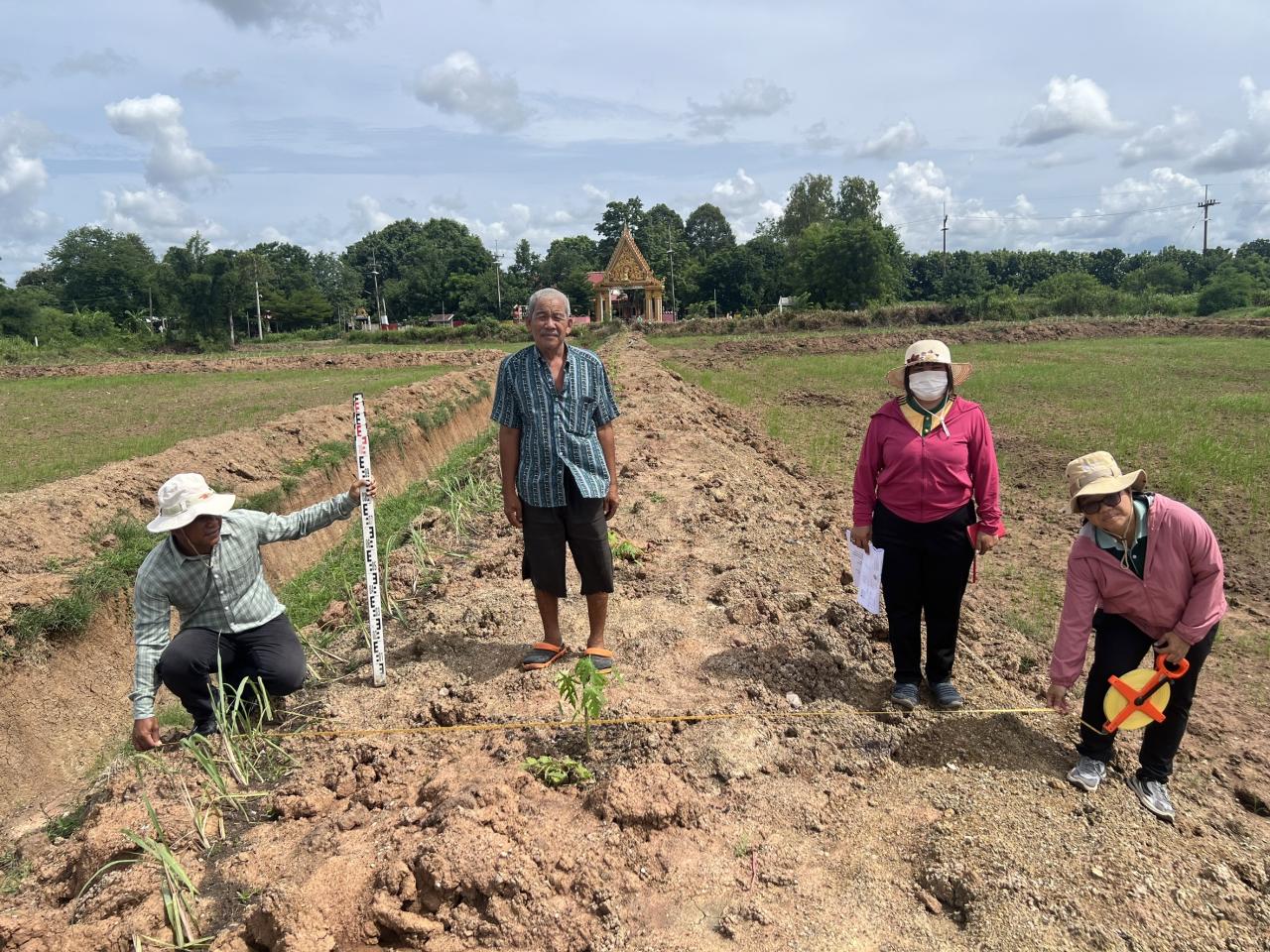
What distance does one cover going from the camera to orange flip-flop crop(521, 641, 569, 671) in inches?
164

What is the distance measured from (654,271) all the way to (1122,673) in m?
68.7

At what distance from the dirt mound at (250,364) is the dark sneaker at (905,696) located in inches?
1047

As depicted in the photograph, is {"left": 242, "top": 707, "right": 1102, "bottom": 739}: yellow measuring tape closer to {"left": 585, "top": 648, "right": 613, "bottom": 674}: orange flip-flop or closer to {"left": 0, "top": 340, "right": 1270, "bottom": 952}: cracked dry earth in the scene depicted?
{"left": 0, "top": 340, "right": 1270, "bottom": 952}: cracked dry earth

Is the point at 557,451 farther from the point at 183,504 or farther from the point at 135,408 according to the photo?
the point at 135,408

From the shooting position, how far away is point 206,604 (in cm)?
387

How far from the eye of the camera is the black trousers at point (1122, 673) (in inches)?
125

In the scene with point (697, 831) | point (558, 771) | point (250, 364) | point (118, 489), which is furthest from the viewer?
point (250, 364)

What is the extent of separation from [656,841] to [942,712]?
5.52 ft

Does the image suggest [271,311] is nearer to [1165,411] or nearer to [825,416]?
[825,416]

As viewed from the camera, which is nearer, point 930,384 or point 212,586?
point 930,384

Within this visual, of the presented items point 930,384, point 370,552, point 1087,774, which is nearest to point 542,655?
point 370,552

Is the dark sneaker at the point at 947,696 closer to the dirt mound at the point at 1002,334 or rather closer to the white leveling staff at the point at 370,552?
the white leveling staff at the point at 370,552

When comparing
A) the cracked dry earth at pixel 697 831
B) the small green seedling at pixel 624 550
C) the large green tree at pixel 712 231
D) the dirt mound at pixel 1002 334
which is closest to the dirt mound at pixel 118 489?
the cracked dry earth at pixel 697 831

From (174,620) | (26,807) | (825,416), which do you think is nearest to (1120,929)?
(26,807)
